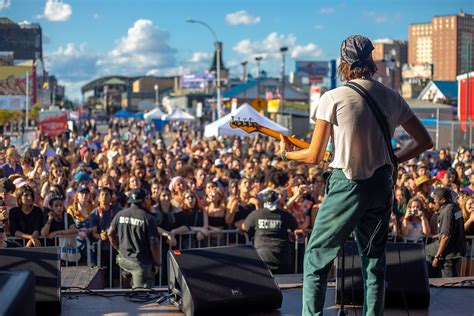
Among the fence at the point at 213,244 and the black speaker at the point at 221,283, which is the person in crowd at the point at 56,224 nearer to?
the fence at the point at 213,244

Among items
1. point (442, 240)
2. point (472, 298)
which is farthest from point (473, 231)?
point (472, 298)

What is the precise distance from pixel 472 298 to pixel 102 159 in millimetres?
13149

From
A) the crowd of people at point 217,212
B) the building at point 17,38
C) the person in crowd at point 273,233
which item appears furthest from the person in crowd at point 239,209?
the building at point 17,38

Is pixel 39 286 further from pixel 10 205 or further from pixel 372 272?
pixel 10 205

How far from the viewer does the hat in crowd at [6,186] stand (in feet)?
26.0

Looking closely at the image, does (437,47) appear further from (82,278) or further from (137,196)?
(82,278)

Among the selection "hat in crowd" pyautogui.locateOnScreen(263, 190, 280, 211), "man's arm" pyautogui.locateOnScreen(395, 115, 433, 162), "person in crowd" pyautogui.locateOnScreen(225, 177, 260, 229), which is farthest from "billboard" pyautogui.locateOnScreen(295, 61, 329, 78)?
"man's arm" pyautogui.locateOnScreen(395, 115, 433, 162)

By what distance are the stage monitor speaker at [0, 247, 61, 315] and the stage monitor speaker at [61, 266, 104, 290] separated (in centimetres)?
78

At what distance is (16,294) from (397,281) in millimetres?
2868

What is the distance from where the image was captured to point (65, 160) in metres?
16.2

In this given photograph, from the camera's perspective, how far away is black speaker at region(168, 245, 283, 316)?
211 inches

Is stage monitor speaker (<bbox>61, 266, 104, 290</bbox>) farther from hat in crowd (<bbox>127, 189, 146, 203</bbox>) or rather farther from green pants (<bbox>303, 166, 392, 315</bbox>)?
green pants (<bbox>303, 166, 392, 315</bbox>)

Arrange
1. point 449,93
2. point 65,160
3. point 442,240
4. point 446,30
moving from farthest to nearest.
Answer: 1. point 446,30
2. point 449,93
3. point 65,160
4. point 442,240

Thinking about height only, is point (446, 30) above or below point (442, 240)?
above
